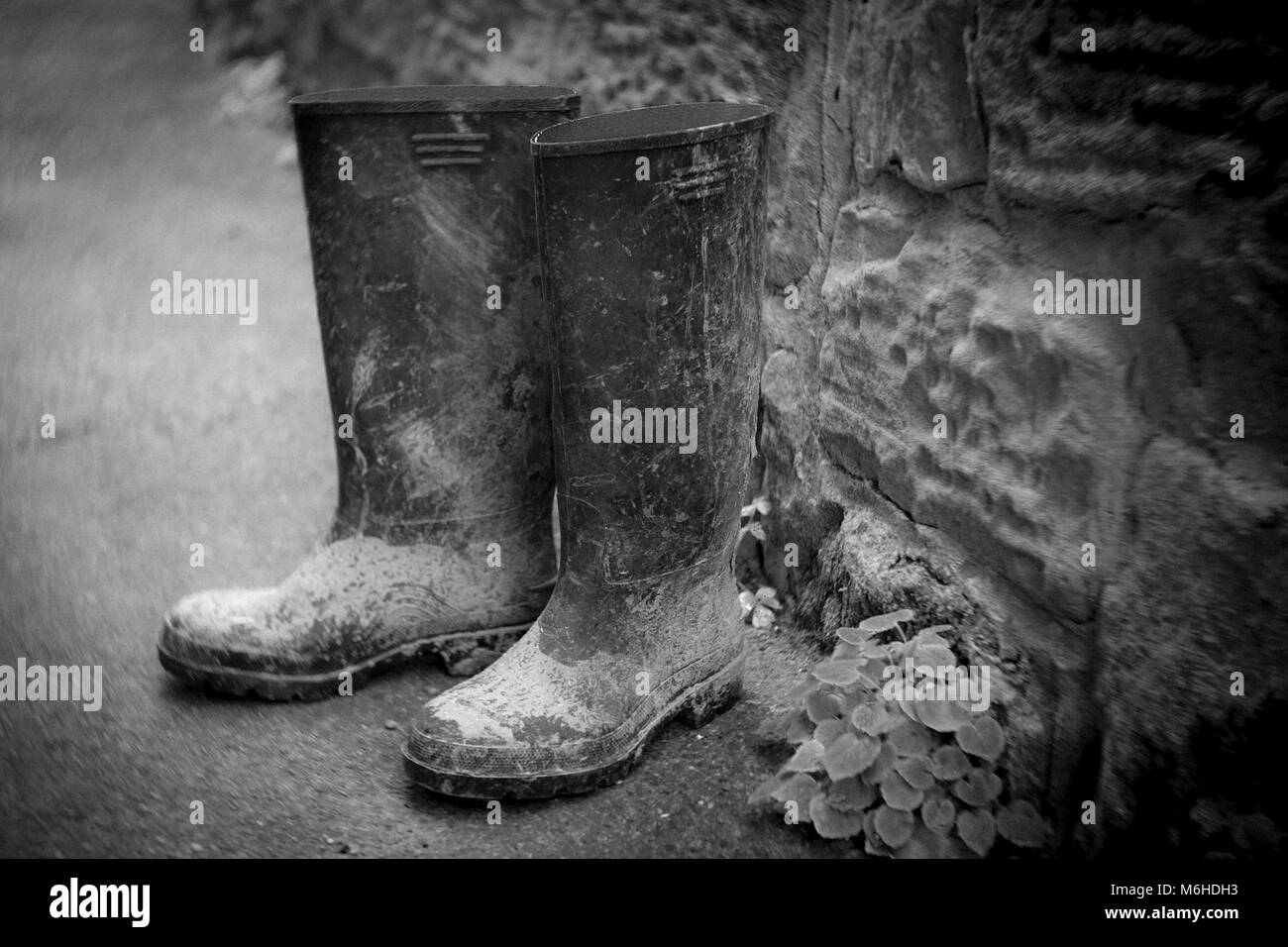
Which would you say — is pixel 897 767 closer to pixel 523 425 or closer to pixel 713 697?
pixel 713 697

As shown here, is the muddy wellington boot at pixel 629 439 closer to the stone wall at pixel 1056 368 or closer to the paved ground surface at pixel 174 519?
the paved ground surface at pixel 174 519

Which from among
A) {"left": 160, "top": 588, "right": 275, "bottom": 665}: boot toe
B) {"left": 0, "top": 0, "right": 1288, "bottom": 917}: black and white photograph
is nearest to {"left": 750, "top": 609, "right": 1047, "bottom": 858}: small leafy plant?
{"left": 0, "top": 0, "right": 1288, "bottom": 917}: black and white photograph

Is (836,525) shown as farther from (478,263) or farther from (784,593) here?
(478,263)

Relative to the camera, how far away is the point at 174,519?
85.4 inches

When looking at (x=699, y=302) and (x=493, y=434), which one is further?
(x=493, y=434)

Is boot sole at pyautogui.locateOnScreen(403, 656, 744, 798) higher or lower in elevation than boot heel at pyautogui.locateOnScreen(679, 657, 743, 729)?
lower

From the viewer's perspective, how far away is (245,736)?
4.94 ft

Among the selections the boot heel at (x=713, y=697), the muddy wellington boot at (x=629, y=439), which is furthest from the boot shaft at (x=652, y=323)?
the boot heel at (x=713, y=697)

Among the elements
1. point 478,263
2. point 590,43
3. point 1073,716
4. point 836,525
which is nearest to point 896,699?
point 1073,716

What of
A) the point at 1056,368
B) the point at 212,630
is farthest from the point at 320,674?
the point at 1056,368

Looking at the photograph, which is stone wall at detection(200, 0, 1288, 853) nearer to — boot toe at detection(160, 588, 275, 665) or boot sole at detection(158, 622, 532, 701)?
boot sole at detection(158, 622, 532, 701)

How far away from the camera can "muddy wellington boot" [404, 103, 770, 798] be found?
1323 mm
